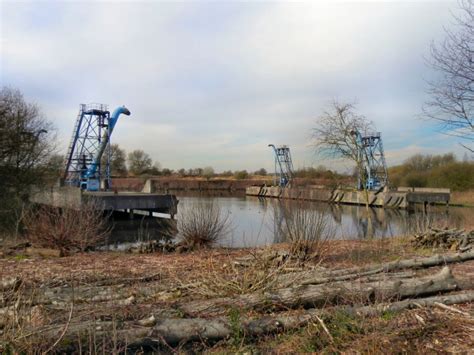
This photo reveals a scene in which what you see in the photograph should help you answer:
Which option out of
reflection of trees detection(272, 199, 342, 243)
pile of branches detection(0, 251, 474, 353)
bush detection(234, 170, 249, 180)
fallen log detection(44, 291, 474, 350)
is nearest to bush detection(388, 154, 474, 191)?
bush detection(234, 170, 249, 180)

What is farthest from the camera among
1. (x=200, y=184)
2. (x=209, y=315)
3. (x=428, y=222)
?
(x=200, y=184)

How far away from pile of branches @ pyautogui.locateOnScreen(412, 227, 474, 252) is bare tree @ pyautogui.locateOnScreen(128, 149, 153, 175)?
67531 millimetres

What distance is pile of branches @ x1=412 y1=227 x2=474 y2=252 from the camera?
32.1ft

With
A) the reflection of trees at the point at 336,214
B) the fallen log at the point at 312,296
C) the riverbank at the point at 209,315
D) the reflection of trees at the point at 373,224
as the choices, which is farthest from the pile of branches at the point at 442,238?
the fallen log at the point at 312,296

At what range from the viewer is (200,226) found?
11562 millimetres

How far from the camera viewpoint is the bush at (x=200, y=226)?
1155cm

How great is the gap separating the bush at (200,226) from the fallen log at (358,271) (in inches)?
229

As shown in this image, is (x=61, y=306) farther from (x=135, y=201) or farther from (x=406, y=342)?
(x=135, y=201)

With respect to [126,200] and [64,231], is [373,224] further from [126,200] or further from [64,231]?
[64,231]

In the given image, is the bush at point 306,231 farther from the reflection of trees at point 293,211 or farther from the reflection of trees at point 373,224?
the reflection of trees at point 373,224

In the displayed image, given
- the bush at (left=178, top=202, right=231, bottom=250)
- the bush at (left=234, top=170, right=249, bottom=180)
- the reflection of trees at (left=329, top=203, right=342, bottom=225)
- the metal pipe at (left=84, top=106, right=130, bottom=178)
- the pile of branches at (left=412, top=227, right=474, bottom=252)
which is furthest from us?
the bush at (left=234, top=170, right=249, bottom=180)

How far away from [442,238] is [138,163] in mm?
69721

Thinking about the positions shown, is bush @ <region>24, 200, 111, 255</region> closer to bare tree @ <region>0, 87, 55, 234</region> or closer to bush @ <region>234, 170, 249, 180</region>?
bare tree @ <region>0, 87, 55, 234</region>

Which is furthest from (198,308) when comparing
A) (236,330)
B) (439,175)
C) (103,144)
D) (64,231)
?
(439,175)
